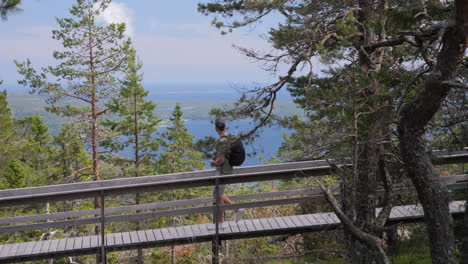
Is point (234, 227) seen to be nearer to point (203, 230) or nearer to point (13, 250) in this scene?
point (203, 230)

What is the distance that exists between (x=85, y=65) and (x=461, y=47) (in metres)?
19.3

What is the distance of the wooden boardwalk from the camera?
16.4 ft

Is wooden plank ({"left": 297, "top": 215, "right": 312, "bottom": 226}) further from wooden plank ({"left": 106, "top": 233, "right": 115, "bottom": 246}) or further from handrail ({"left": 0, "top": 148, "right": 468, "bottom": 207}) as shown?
wooden plank ({"left": 106, "top": 233, "right": 115, "bottom": 246})

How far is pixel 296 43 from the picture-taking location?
678cm

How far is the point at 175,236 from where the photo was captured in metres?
5.22

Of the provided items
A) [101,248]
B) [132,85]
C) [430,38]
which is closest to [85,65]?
[132,85]

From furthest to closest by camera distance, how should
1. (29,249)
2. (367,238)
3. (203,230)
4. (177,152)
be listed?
(177,152) < (203,230) < (29,249) < (367,238)

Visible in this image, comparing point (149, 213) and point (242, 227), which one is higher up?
point (149, 213)

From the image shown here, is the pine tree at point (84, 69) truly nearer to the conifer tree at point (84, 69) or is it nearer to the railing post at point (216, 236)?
the conifer tree at point (84, 69)

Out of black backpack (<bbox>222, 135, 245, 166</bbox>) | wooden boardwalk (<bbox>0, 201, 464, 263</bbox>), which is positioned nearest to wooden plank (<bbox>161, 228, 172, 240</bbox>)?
wooden boardwalk (<bbox>0, 201, 464, 263</bbox>)

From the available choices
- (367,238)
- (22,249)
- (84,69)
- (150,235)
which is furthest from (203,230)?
(84,69)

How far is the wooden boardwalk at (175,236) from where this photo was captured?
5.01m

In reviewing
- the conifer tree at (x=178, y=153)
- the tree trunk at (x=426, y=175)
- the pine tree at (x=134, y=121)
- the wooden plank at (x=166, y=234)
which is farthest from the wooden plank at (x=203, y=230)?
the conifer tree at (x=178, y=153)

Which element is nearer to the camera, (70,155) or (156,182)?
(156,182)
